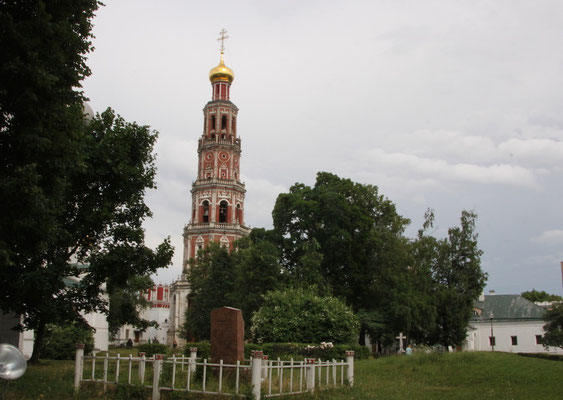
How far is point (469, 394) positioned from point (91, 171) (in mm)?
13180

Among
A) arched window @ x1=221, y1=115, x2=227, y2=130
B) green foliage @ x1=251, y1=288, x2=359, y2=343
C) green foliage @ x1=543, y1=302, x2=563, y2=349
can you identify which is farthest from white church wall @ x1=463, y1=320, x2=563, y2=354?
arched window @ x1=221, y1=115, x2=227, y2=130

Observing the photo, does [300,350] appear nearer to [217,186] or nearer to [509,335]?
[217,186]

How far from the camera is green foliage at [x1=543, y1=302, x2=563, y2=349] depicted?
4616 cm

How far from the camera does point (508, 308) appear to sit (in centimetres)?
6206

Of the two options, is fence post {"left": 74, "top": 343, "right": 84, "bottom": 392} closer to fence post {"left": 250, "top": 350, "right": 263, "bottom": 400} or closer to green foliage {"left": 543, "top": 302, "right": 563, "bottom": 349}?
fence post {"left": 250, "top": 350, "right": 263, "bottom": 400}

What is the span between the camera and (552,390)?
609 inches

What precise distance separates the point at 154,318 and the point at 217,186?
40.3 metres

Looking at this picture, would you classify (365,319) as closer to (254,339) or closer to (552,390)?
(254,339)

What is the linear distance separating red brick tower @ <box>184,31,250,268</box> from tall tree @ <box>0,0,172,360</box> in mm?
40434

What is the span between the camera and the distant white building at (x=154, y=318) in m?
82.3

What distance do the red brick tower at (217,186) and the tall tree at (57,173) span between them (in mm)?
40434

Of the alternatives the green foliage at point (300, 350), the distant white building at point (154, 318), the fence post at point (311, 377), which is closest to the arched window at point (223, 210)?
the distant white building at point (154, 318)

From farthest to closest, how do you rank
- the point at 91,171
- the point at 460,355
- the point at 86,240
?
1. the point at 460,355
2. the point at 86,240
3. the point at 91,171

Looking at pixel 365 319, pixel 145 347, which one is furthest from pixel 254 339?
pixel 365 319
